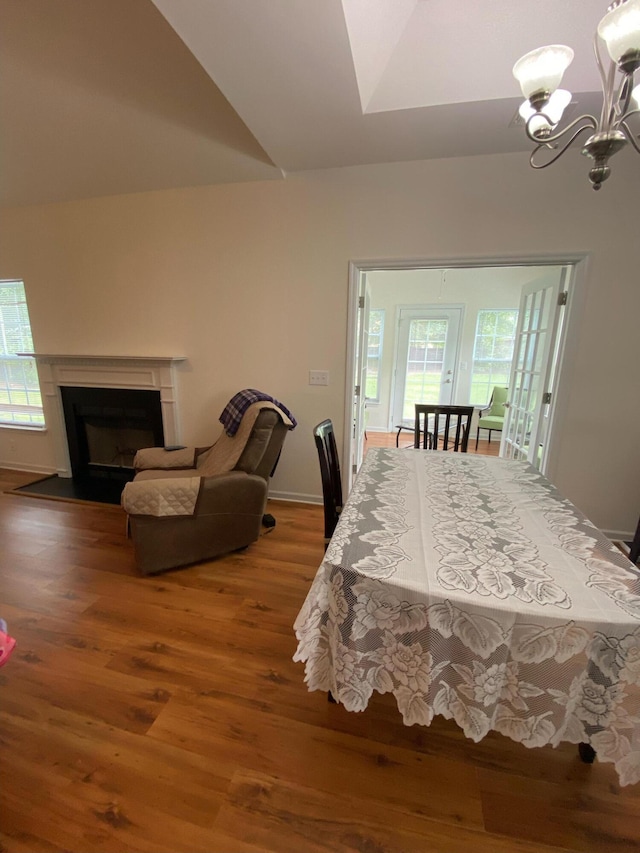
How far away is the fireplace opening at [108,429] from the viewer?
3230mm

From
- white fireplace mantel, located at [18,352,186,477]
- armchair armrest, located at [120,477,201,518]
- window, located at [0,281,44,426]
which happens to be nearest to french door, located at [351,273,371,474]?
armchair armrest, located at [120,477,201,518]

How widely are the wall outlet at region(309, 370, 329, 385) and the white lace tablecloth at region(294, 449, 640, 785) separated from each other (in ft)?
5.80

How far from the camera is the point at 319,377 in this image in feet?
9.18

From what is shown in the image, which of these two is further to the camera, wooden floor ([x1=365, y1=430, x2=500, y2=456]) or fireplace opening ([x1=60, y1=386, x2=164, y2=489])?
wooden floor ([x1=365, y1=430, x2=500, y2=456])

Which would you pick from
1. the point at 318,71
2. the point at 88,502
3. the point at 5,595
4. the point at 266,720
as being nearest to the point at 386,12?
the point at 318,71

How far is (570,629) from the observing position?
2.62 feet

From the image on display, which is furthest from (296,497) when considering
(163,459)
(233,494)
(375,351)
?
(375,351)

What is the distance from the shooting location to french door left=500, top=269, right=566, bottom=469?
2498mm

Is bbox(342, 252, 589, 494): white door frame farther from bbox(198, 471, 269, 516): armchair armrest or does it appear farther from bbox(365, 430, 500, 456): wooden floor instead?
bbox(365, 430, 500, 456): wooden floor

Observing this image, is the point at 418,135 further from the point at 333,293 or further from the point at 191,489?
the point at 191,489

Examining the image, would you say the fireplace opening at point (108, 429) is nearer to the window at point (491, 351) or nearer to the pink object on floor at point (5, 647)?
the pink object on floor at point (5, 647)

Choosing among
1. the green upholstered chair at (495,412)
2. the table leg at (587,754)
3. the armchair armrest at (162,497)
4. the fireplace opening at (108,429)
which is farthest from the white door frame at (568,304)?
the green upholstered chair at (495,412)

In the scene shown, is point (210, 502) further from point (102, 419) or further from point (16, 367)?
point (16, 367)

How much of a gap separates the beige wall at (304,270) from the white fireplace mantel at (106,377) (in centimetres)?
14
